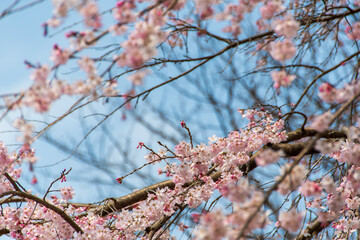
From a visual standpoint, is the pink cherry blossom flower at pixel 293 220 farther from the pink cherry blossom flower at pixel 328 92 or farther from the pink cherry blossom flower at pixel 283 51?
the pink cherry blossom flower at pixel 283 51

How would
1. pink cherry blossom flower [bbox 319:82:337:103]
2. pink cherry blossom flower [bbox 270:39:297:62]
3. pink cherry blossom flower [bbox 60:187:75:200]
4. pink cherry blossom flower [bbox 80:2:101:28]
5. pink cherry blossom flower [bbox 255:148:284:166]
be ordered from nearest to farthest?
pink cherry blossom flower [bbox 255:148:284:166], pink cherry blossom flower [bbox 80:2:101:28], pink cherry blossom flower [bbox 319:82:337:103], pink cherry blossom flower [bbox 270:39:297:62], pink cherry blossom flower [bbox 60:187:75:200]

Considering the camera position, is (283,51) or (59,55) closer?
(59,55)

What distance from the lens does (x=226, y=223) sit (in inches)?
70.5

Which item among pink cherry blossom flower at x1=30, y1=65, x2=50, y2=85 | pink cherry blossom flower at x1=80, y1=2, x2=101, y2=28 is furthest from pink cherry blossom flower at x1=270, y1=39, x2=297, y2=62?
pink cherry blossom flower at x1=30, y1=65, x2=50, y2=85

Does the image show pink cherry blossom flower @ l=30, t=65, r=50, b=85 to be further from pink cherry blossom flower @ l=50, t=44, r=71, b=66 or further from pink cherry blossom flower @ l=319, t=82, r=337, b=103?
pink cherry blossom flower @ l=319, t=82, r=337, b=103

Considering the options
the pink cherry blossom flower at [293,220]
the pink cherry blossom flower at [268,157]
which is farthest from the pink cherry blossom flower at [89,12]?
the pink cherry blossom flower at [293,220]

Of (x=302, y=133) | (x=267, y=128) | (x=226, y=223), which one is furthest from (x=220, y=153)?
(x=226, y=223)

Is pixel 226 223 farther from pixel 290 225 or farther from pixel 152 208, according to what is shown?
pixel 152 208

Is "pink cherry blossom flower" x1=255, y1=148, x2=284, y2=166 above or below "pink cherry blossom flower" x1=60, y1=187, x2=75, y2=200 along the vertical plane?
below

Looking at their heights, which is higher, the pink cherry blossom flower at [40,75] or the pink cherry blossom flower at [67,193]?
the pink cherry blossom flower at [67,193]

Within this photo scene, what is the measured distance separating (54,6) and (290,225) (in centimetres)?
172

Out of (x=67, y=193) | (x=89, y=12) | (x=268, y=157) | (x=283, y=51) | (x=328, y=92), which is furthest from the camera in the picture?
(x=67, y=193)

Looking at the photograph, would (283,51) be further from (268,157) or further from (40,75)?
(40,75)

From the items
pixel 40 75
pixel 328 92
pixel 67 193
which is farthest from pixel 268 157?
pixel 67 193
